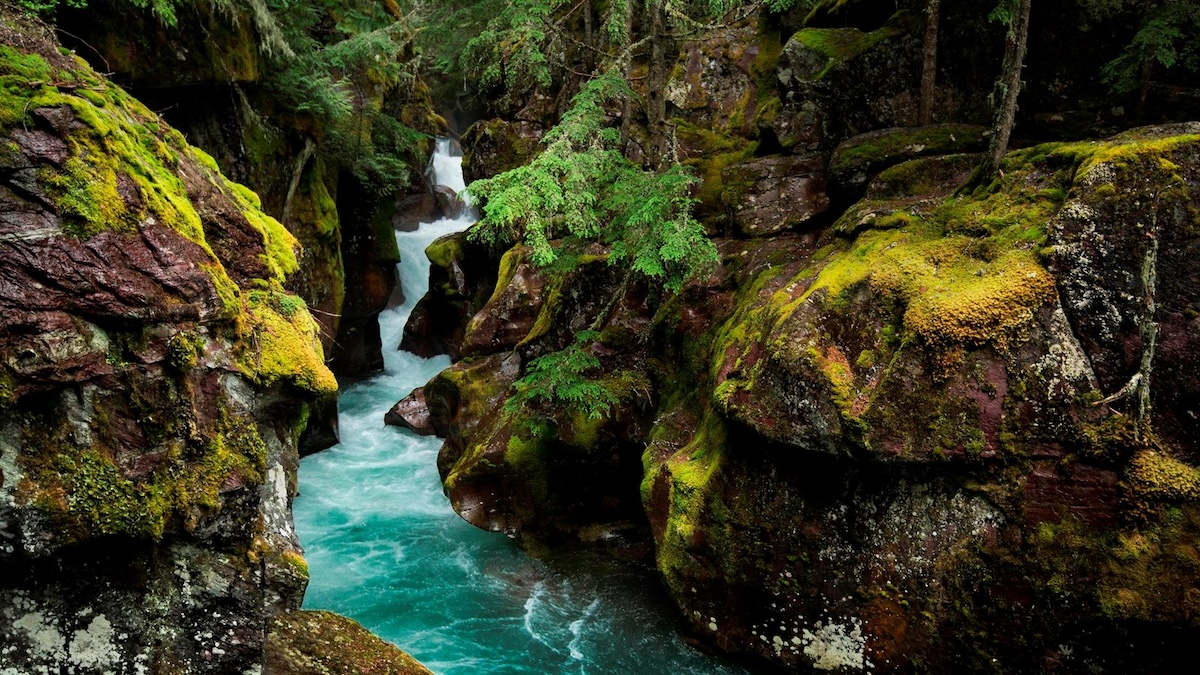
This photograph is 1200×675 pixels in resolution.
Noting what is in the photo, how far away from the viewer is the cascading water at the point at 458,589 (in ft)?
27.6

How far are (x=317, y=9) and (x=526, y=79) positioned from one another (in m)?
6.36

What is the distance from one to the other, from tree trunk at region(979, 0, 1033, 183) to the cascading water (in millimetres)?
7026

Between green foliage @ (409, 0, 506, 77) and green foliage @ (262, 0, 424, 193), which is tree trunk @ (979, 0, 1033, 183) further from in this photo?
green foliage @ (262, 0, 424, 193)

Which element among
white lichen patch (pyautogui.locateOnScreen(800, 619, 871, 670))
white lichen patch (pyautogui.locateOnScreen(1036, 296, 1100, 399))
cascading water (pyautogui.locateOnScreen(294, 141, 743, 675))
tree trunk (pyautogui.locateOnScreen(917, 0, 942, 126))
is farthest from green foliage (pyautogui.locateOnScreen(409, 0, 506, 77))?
white lichen patch (pyautogui.locateOnScreen(800, 619, 871, 670))

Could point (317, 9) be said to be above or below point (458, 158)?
above

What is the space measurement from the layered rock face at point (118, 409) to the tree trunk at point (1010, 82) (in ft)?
27.2

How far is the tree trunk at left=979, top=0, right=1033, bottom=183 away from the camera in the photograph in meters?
7.45

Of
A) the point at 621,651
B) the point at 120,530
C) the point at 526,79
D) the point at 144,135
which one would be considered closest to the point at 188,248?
the point at 144,135

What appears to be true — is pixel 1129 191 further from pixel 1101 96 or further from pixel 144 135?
pixel 144 135

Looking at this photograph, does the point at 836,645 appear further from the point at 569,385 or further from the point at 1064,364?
the point at 569,385

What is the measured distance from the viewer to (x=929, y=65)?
1023 cm

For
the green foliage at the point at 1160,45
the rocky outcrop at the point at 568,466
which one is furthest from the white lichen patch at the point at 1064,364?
the rocky outcrop at the point at 568,466

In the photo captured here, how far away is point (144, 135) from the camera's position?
5977 mm

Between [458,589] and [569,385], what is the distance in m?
3.68
